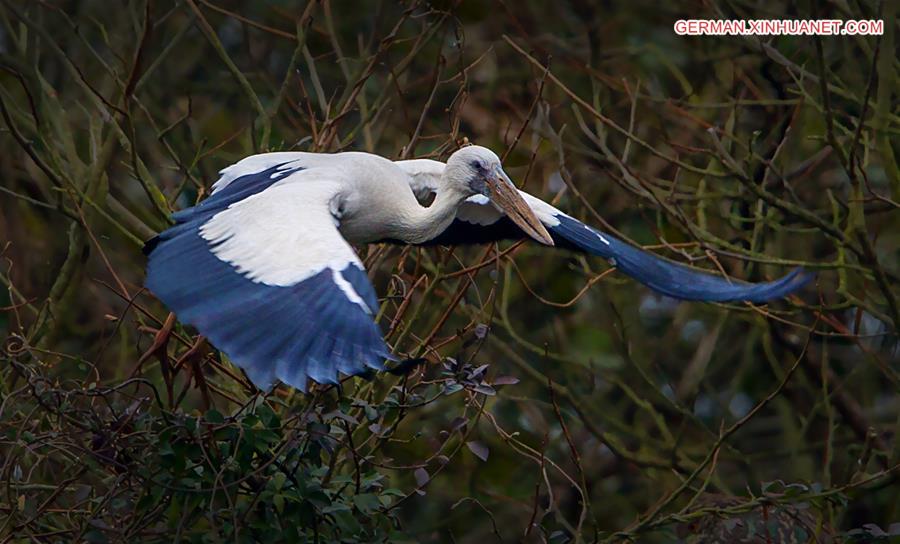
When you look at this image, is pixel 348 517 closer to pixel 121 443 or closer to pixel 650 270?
pixel 121 443

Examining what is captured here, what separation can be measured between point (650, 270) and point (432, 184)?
0.85 meters

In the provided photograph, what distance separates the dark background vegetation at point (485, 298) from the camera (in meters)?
4.20

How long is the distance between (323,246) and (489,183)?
104 cm

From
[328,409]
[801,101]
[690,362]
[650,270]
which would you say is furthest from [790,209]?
[690,362]

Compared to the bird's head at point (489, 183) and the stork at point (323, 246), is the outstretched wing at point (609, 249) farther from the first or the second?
the bird's head at point (489, 183)

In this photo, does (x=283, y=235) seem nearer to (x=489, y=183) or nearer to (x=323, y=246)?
(x=323, y=246)

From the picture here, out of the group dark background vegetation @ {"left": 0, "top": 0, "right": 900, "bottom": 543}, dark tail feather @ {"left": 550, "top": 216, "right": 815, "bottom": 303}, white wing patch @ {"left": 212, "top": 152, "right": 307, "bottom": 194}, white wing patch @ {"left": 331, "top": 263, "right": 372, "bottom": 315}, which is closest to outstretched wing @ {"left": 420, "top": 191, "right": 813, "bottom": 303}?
dark tail feather @ {"left": 550, "top": 216, "right": 815, "bottom": 303}

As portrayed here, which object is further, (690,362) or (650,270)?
(690,362)

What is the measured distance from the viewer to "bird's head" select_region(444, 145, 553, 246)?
5.30 meters

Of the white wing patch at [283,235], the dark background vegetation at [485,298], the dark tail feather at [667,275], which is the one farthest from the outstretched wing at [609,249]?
the white wing patch at [283,235]

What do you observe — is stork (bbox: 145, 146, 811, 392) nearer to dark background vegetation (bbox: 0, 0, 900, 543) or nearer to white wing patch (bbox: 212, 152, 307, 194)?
white wing patch (bbox: 212, 152, 307, 194)

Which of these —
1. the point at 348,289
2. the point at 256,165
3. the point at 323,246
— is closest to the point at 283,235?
the point at 323,246

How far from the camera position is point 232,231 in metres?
4.73

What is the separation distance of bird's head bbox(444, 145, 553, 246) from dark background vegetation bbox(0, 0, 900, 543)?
106 mm
